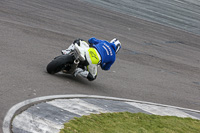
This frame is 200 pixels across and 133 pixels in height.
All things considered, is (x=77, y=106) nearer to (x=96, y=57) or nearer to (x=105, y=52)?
(x=96, y=57)

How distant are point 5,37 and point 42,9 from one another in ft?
20.2

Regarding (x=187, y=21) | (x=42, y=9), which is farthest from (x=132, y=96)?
(x=187, y=21)

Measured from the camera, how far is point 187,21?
25406mm

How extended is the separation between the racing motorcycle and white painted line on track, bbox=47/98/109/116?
1.30 metres

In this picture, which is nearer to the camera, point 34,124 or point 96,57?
point 34,124

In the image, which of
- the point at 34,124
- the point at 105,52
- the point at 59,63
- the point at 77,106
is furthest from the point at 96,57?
the point at 34,124

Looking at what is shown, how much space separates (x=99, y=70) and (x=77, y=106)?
11.9 feet

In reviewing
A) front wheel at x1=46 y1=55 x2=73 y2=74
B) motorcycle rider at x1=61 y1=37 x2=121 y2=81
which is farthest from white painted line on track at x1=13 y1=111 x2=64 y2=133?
motorcycle rider at x1=61 y1=37 x2=121 y2=81

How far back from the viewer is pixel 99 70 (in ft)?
35.3

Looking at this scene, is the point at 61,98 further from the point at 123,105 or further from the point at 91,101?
the point at 123,105

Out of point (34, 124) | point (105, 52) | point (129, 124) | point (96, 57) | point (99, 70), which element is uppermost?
point (105, 52)

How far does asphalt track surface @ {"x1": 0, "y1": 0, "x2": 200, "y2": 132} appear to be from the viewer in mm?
8250

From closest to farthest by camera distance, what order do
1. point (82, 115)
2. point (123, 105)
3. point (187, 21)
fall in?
point (82, 115)
point (123, 105)
point (187, 21)

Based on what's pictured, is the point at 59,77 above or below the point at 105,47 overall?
below
